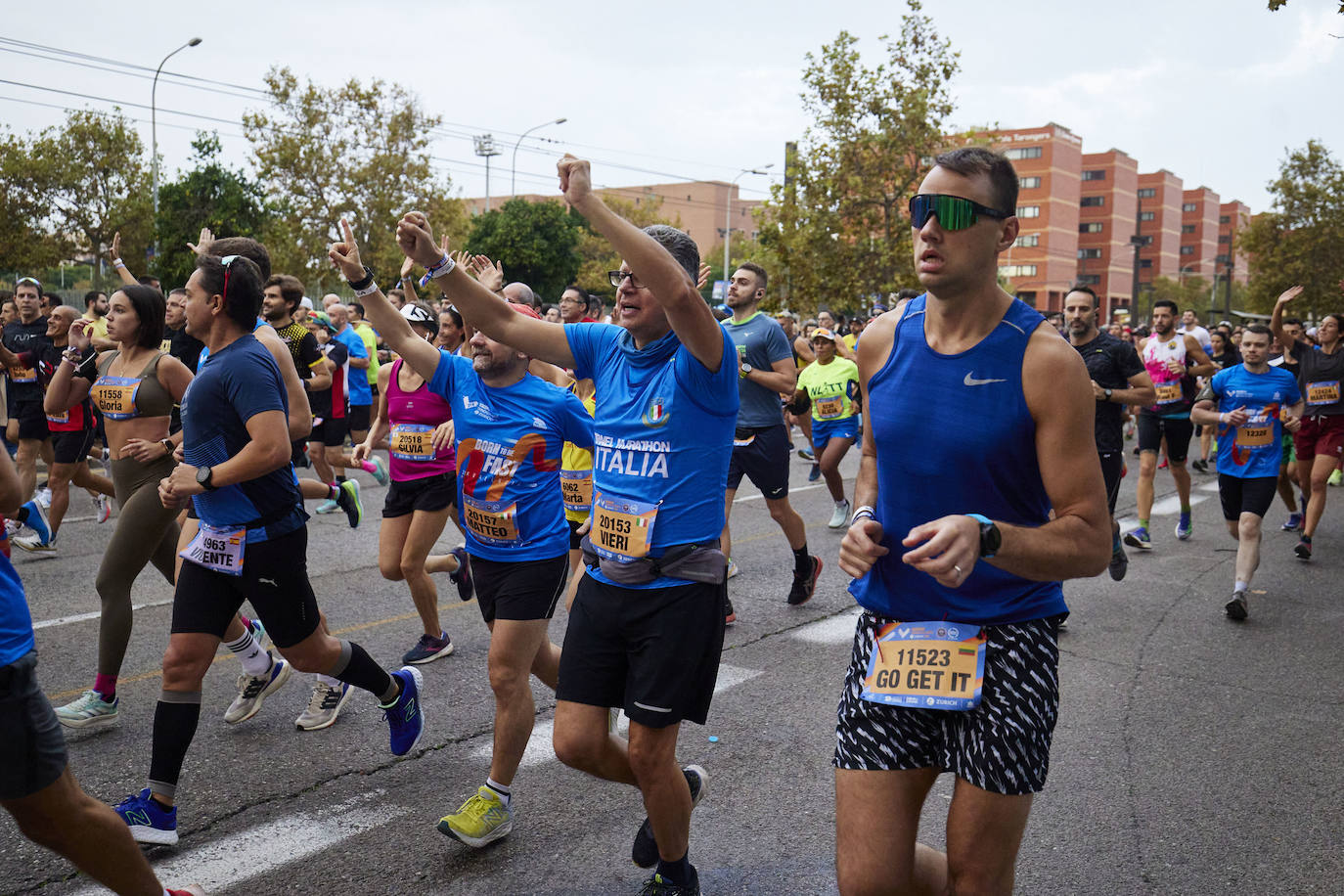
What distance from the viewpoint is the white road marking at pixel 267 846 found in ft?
11.8

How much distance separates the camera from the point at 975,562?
2297 millimetres

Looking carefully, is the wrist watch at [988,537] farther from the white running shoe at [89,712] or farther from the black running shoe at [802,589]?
the black running shoe at [802,589]

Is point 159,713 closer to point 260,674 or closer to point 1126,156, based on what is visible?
point 260,674

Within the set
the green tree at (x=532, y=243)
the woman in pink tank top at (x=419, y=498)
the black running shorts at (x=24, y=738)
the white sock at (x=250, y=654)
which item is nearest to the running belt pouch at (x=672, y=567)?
the black running shorts at (x=24, y=738)

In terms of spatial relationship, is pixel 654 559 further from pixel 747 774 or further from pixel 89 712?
pixel 89 712

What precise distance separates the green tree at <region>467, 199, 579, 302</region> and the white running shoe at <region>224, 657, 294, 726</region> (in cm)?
5000

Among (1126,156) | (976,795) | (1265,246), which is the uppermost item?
(1126,156)

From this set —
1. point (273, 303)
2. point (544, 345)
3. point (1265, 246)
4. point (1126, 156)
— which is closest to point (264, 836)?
point (544, 345)

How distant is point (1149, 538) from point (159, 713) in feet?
30.0

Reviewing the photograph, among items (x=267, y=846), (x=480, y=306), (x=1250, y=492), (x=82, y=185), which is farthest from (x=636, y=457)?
(x=82, y=185)

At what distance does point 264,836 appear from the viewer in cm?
389

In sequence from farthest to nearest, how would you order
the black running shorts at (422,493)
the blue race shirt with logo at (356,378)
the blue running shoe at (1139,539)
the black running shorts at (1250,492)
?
the blue race shirt with logo at (356,378)
the blue running shoe at (1139,539)
the black running shorts at (1250,492)
the black running shorts at (422,493)

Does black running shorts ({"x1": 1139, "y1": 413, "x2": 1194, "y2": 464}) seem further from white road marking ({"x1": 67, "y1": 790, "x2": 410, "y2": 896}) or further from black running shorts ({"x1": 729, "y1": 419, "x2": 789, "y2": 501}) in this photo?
white road marking ({"x1": 67, "y1": 790, "x2": 410, "y2": 896})

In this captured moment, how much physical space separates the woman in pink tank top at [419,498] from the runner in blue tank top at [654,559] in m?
2.57
